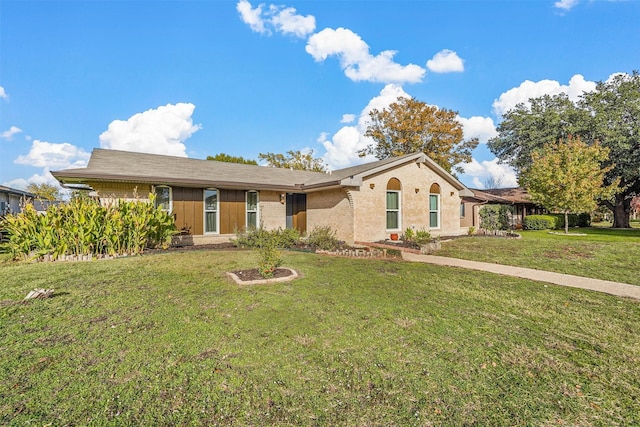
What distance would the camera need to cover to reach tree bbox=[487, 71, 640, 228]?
22000 millimetres

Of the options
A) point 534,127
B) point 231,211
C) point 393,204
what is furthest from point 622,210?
point 231,211

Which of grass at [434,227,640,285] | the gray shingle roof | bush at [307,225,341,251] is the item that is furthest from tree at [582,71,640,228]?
bush at [307,225,341,251]

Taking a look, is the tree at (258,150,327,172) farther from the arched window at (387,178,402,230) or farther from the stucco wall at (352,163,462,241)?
the arched window at (387,178,402,230)

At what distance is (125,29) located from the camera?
39.9 ft

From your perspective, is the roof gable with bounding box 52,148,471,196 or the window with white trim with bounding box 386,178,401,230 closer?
the roof gable with bounding box 52,148,471,196

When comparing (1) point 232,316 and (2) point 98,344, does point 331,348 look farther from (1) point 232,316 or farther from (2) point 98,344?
(2) point 98,344

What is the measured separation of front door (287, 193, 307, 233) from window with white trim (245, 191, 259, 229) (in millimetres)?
2039

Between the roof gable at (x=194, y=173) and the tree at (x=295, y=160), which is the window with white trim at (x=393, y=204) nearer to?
the roof gable at (x=194, y=173)

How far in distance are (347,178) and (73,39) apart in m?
12.6

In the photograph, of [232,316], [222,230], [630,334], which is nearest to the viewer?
[630,334]

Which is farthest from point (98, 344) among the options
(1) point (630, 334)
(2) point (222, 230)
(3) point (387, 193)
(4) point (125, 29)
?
(4) point (125, 29)

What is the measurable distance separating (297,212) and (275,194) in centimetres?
180

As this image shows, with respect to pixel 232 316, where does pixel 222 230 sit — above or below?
above

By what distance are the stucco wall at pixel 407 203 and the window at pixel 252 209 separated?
15.4 feet
